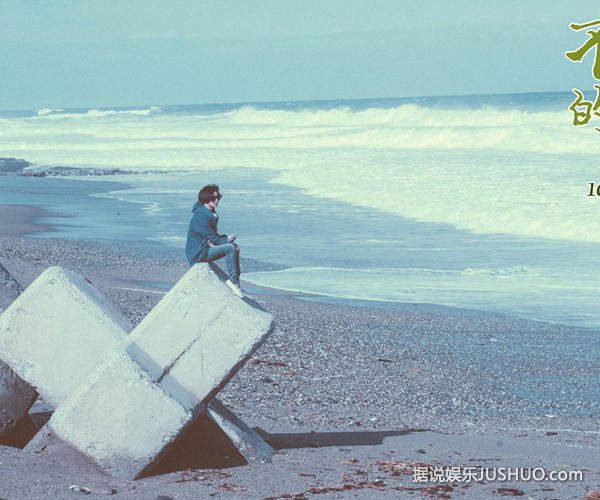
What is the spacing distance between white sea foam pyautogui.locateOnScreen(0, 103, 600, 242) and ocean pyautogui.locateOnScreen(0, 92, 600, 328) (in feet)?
0.28

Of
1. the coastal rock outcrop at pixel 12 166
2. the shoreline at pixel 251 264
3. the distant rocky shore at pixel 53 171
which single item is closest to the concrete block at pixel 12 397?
the shoreline at pixel 251 264

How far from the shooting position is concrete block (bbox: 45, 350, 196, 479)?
498 centimetres

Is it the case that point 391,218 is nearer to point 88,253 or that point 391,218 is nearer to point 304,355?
point 88,253

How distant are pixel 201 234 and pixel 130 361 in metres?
3.45

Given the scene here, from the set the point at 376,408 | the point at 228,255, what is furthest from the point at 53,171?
the point at 376,408

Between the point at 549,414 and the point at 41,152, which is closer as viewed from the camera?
the point at 549,414

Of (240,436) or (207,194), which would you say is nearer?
(240,436)

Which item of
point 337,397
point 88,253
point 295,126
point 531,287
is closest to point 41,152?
point 295,126

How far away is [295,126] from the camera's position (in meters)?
77.2

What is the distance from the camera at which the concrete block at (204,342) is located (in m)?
5.19

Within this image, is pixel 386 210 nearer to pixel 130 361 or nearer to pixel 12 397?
pixel 12 397

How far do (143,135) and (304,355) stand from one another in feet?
198

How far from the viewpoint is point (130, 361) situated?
500cm

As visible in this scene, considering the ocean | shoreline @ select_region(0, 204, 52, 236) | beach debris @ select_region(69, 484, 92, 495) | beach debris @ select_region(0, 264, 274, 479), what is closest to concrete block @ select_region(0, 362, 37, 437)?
beach debris @ select_region(0, 264, 274, 479)
